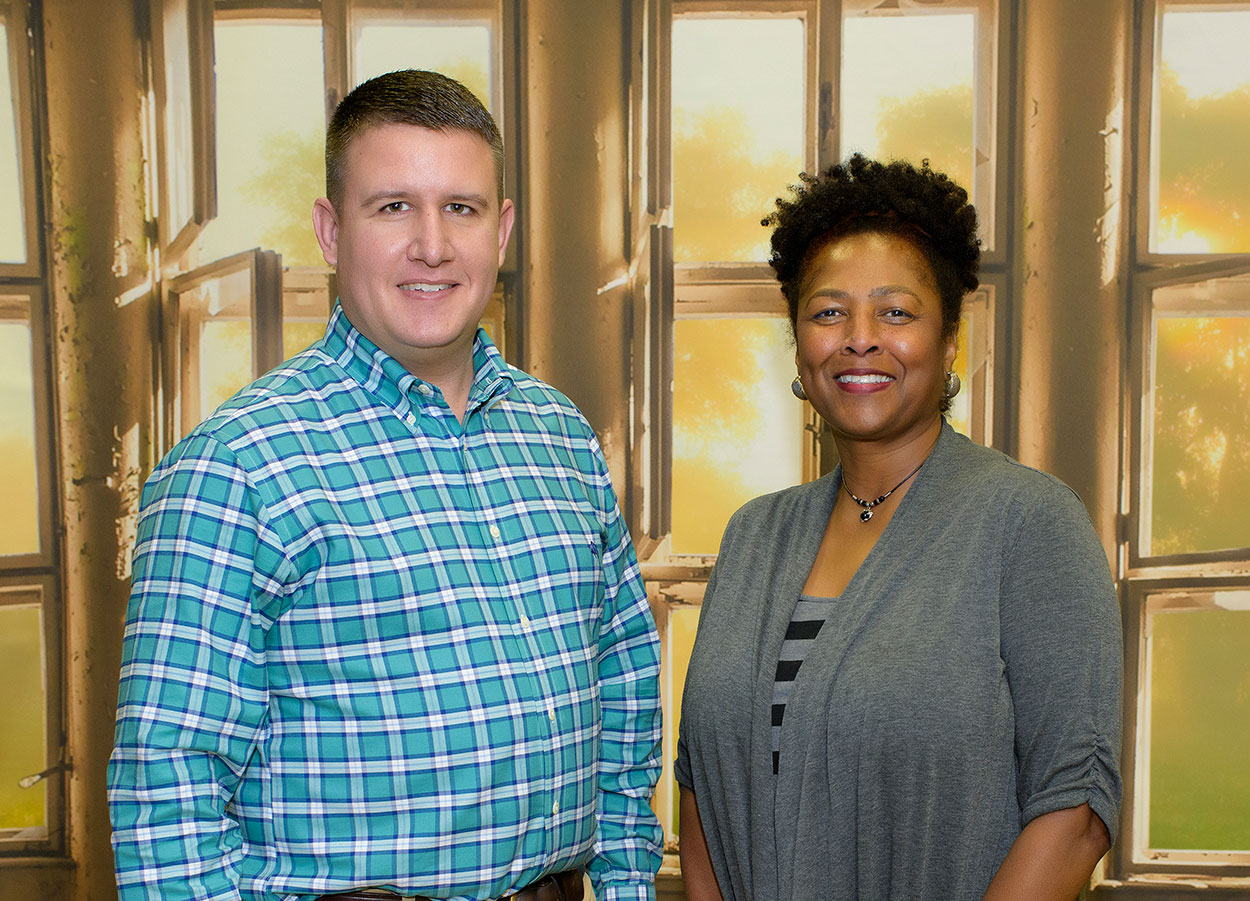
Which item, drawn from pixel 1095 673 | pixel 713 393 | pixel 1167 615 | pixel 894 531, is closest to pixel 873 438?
pixel 894 531

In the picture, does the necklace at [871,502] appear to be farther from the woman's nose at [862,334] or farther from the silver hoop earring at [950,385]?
the woman's nose at [862,334]

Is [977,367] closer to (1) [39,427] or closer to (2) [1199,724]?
(2) [1199,724]

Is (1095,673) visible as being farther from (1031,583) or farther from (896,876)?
(896,876)

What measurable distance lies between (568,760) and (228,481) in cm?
60

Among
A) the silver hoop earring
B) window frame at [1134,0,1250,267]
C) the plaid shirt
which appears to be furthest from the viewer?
window frame at [1134,0,1250,267]

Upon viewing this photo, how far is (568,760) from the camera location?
1.52 meters

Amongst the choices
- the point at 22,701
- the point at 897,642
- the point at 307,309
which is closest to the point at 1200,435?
the point at 897,642

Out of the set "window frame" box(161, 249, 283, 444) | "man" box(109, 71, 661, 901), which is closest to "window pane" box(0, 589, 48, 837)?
"window frame" box(161, 249, 283, 444)

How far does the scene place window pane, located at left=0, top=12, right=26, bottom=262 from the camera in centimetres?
247

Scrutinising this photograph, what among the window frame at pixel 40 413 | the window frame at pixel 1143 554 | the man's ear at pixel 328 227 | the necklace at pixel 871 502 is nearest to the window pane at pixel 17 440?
the window frame at pixel 40 413

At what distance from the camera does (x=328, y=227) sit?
1.56 m

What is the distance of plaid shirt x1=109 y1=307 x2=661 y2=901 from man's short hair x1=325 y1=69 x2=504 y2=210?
0.81ft

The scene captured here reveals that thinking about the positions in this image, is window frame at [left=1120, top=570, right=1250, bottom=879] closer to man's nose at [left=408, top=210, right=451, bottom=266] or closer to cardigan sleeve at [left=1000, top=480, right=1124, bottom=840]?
cardigan sleeve at [left=1000, top=480, right=1124, bottom=840]

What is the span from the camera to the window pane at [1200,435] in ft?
8.03
